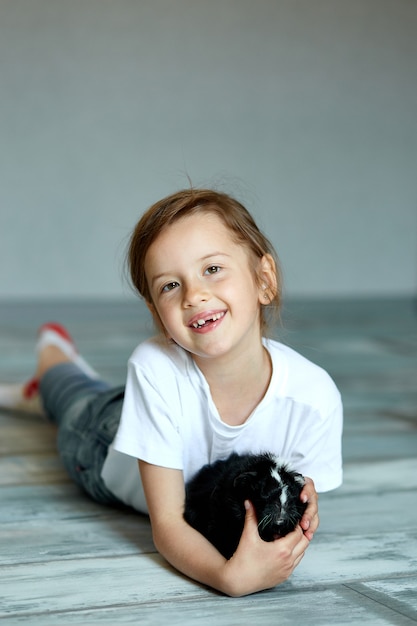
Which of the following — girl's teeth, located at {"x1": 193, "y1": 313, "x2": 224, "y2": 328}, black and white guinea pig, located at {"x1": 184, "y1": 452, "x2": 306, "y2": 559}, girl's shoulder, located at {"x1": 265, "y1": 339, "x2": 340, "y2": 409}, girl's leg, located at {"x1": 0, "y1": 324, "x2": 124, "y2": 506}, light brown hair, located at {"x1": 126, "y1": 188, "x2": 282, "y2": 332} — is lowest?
girl's leg, located at {"x1": 0, "y1": 324, "x2": 124, "y2": 506}

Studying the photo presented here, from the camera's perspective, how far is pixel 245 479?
119 cm

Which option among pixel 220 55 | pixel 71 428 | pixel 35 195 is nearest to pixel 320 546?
pixel 71 428

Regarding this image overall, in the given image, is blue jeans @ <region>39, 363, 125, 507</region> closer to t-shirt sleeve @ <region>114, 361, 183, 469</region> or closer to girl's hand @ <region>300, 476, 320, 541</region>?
t-shirt sleeve @ <region>114, 361, 183, 469</region>

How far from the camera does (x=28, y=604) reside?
114 centimetres

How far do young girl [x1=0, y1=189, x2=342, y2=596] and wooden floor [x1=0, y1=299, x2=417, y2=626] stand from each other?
6 centimetres

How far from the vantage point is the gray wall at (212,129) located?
436cm

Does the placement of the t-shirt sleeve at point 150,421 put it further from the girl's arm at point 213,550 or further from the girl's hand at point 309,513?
the girl's hand at point 309,513

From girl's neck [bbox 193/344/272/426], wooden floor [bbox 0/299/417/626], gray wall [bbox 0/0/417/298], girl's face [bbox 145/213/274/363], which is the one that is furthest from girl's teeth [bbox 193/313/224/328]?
gray wall [bbox 0/0/417/298]

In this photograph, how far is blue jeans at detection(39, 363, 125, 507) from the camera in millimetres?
1595

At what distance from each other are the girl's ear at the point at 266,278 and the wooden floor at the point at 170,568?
42 cm

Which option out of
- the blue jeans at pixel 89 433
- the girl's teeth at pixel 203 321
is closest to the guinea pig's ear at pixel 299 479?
the girl's teeth at pixel 203 321

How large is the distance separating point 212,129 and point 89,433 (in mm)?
3218

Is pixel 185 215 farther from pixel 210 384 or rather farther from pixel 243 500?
pixel 243 500

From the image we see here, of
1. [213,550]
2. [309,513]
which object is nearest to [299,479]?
[309,513]
